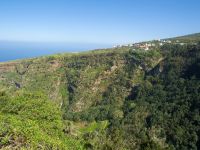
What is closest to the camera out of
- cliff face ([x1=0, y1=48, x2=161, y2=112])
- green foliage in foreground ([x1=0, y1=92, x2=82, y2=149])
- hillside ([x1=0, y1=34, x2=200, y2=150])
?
green foliage in foreground ([x1=0, y1=92, x2=82, y2=149])

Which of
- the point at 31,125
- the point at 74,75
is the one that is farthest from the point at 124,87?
the point at 31,125

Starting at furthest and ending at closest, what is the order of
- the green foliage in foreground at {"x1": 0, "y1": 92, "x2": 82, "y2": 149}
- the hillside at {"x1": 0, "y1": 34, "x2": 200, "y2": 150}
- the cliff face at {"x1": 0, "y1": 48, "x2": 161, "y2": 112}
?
1. the cliff face at {"x1": 0, "y1": 48, "x2": 161, "y2": 112}
2. the hillside at {"x1": 0, "y1": 34, "x2": 200, "y2": 150}
3. the green foliage in foreground at {"x1": 0, "y1": 92, "x2": 82, "y2": 149}

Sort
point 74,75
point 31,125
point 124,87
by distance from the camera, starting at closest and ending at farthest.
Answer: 1. point 31,125
2. point 124,87
3. point 74,75

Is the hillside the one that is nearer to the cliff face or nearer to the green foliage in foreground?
the cliff face

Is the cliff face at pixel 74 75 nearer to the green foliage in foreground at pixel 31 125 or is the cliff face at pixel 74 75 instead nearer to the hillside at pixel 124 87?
the hillside at pixel 124 87

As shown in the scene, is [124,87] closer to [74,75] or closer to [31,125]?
[74,75]

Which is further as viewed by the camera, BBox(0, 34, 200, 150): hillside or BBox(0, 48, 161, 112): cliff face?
BBox(0, 48, 161, 112): cliff face

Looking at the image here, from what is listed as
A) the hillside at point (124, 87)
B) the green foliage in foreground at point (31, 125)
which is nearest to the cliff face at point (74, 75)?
the hillside at point (124, 87)

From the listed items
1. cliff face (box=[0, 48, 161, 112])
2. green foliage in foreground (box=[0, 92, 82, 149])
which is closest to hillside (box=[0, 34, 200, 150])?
cliff face (box=[0, 48, 161, 112])

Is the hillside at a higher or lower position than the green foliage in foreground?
lower
